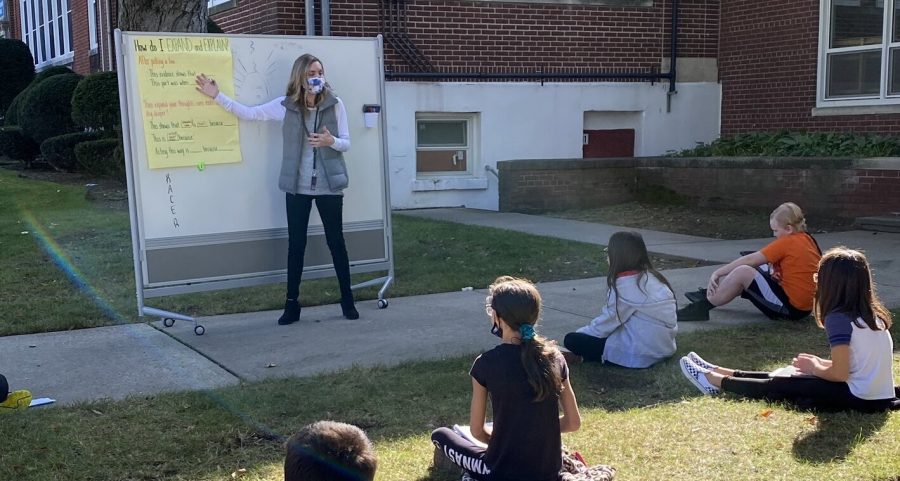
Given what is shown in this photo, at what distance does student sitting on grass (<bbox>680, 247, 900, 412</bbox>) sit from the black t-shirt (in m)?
1.72

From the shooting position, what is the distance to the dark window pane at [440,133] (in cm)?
1470

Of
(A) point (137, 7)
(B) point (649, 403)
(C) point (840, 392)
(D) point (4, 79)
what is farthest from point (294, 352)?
(D) point (4, 79)

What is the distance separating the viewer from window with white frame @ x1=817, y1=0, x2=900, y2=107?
1352cm

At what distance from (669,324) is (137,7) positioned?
710 centimetres

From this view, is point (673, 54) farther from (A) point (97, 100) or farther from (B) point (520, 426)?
(B) point (520, 426)

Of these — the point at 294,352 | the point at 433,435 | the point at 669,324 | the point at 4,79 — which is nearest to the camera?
the point at 433,435

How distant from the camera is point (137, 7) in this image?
1013 cm

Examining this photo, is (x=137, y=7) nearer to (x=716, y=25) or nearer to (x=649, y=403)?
(x=649, y=403)

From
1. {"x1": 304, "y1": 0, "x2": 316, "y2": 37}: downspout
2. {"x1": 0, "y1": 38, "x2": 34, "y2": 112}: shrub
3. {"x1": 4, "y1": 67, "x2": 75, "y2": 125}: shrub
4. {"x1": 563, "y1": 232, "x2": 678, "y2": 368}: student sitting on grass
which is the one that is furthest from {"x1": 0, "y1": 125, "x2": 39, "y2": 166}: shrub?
{"x1": 563, "y1": 232, "x2": 678, "y2": 368}: student sitting on grass

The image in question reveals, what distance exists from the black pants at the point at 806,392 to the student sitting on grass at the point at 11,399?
359 centimetres

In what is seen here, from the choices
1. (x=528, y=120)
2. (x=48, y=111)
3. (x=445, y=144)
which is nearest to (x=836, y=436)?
(x=445, y=144)

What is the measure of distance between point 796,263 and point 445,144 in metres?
8.85

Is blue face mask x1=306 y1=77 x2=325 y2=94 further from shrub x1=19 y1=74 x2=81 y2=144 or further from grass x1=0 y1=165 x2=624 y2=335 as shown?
shrub x1=19 y1=74 x2=81 y2=144

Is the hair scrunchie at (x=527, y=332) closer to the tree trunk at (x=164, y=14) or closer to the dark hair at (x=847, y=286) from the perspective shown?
the dark hair at (x=847, y=286)
